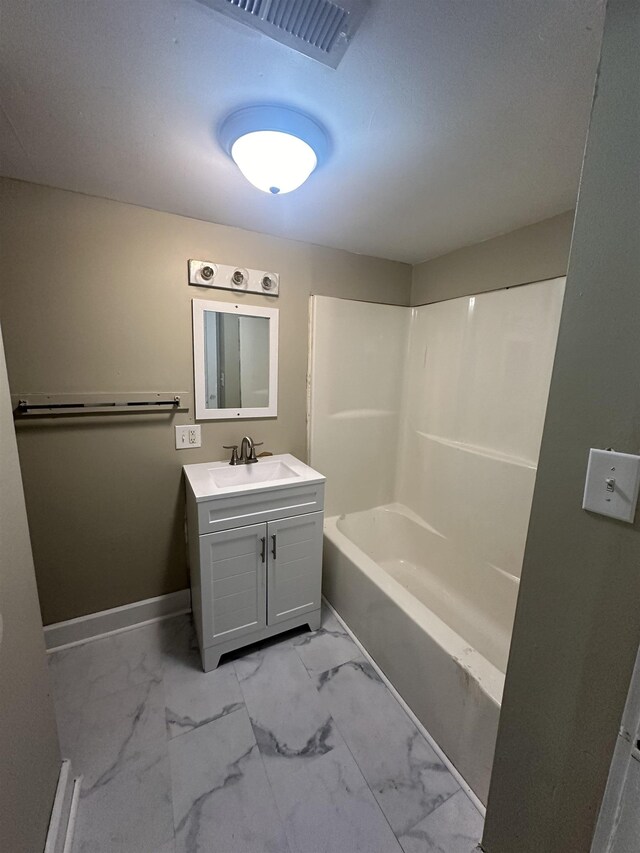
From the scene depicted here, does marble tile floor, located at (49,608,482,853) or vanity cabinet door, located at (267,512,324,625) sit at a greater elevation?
vanity cabinet door, located at (267,512,324,625)

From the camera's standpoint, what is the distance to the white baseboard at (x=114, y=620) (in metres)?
1.65

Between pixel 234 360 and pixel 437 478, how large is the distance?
1503mm

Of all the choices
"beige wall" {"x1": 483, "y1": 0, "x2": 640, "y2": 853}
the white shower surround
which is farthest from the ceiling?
the white shower surround

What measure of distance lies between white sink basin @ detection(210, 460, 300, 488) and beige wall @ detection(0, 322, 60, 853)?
860 mm

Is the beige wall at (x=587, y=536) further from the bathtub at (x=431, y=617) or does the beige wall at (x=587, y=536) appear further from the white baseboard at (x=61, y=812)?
the white baseboard at (x=61, y=812)

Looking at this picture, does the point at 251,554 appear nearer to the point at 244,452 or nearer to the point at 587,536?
the point at 244,452

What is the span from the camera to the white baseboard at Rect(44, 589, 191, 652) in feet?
5.41

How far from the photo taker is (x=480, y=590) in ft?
6.24

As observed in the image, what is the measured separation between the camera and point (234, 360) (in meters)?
1.86

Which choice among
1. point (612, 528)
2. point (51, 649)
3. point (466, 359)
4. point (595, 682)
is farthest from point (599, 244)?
point (51, 649)

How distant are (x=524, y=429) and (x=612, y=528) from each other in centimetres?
122

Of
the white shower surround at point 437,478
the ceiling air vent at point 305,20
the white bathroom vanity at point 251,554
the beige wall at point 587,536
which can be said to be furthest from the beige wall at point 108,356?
the beige wall at point 587,536

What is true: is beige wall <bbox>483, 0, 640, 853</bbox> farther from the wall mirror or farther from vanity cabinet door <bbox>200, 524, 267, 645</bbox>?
the wall mirror

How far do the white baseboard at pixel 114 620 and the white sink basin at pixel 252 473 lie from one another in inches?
29.2
